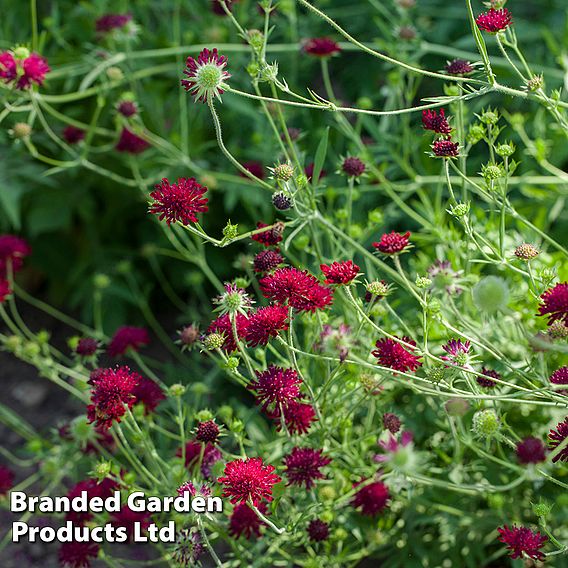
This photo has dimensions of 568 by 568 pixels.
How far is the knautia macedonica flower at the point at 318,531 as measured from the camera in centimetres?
133

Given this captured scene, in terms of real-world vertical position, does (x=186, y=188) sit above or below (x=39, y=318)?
below

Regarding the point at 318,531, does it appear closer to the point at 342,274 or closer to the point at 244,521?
the point at 244,521

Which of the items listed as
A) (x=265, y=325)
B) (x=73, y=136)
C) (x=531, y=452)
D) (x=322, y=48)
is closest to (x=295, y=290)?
(x=265, y=325)

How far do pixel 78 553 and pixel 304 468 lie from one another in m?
0.44

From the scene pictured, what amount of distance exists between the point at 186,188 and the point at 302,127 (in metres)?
1.22

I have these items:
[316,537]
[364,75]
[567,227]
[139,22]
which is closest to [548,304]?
[316,537]

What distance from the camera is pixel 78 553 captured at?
1396 mm

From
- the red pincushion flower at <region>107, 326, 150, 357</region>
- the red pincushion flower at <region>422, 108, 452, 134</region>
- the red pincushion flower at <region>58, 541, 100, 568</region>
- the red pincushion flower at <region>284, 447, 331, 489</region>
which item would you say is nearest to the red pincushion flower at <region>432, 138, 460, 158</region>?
the red pincushion flower at <region>422, 108, 452, 134</region>

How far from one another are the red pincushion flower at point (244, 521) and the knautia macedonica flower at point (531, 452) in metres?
0.44

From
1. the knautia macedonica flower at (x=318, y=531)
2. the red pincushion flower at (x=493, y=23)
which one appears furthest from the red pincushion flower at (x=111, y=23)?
the knautia macedonica flower at (x=318, y=531)

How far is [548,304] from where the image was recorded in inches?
42.6

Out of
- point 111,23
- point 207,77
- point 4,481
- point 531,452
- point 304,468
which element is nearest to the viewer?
point 531,452

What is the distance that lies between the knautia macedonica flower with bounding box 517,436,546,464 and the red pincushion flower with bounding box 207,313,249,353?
→ 0.42 m

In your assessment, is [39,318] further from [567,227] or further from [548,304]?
[548,304]
